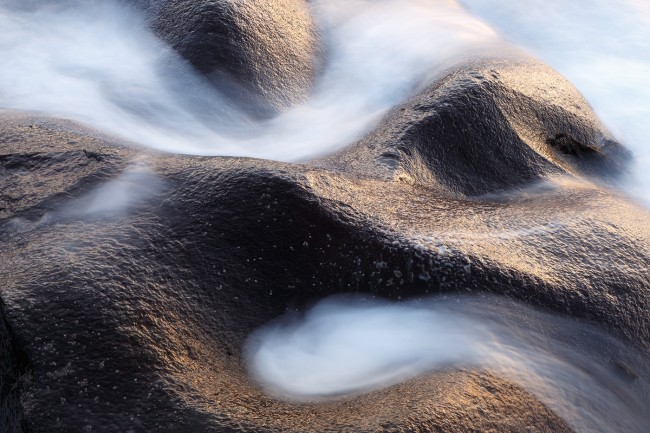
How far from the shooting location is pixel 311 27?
752cm

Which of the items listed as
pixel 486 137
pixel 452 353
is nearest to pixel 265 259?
pixel 452 353

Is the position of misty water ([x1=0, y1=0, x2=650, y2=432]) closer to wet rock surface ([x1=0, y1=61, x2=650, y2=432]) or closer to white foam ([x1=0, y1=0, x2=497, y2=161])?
white foam ([x1=0, y1=0, x2=497, y2=161])

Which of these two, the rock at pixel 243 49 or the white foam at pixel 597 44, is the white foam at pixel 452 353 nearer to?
the rock at pixel 243 49

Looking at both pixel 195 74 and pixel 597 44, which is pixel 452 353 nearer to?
pixel 195 74

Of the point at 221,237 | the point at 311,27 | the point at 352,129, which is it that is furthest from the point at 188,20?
Result: the point at 221,237

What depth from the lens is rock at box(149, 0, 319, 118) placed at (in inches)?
253

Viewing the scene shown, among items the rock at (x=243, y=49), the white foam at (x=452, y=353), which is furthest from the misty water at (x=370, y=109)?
the rock at (x=243, y=49)

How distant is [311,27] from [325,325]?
4186 millimetres

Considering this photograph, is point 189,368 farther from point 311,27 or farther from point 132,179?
point 311,27

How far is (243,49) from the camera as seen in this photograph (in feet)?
21.4

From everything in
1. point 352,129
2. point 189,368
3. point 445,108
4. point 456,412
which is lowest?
point 189,368

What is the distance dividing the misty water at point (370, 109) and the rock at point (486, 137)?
0.39 m

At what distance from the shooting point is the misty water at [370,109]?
3.82 meters

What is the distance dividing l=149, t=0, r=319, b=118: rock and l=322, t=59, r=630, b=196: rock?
44.9 inches
